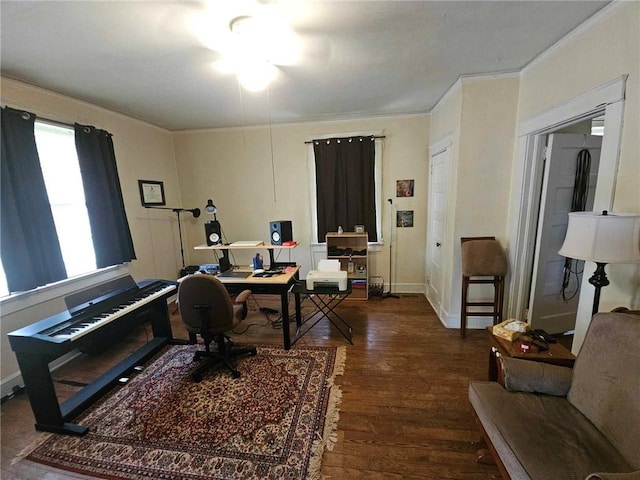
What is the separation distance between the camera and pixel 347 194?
12.9 feet

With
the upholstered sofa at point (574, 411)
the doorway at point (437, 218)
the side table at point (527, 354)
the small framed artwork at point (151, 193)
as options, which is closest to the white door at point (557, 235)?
the doorway at point (437, 218)

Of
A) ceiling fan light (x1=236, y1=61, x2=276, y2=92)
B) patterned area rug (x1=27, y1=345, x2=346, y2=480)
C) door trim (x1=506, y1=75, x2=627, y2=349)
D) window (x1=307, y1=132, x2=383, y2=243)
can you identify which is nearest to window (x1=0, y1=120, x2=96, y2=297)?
patterned area rug (x1=27, y1=345, x2=346, y2=480)

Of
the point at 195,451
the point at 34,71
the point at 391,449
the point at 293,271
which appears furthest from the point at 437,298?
the point at 34,71

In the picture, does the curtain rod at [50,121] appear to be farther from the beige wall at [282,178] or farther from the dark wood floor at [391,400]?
the dark wood floor at [391,400]

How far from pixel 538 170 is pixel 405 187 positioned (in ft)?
5.41

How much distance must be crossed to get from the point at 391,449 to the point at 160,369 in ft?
6.94

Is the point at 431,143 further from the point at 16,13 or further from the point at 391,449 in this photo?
the point at 16,13

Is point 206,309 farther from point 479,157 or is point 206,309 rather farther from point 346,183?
point 479,157

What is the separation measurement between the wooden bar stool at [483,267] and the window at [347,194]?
4.71 ft

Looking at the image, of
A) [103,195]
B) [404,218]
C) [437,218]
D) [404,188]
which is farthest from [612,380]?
[103,195]

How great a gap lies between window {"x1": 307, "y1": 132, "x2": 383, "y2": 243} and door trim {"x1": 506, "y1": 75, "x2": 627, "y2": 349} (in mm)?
1692

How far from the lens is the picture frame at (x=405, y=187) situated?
3818mm

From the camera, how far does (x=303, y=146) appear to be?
3.94m

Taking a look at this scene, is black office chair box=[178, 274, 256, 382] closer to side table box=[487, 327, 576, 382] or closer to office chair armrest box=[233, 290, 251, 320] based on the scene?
office chair armrest box=[233, 290, 251, 320]
